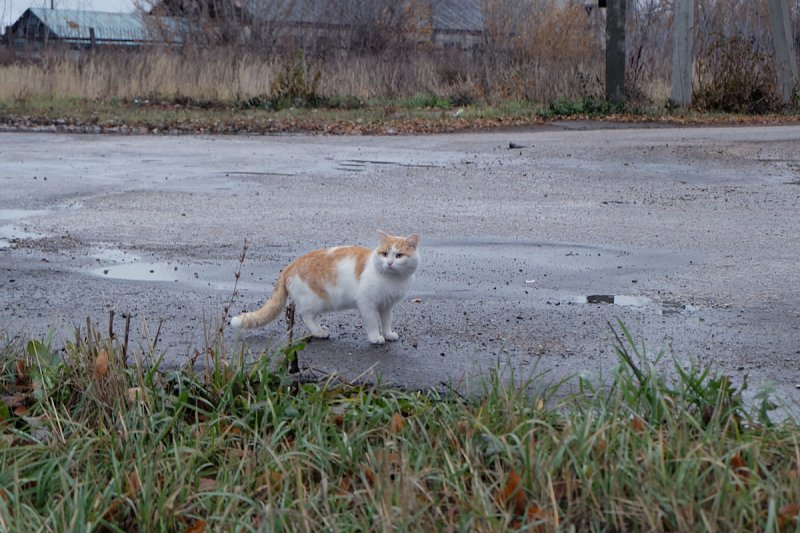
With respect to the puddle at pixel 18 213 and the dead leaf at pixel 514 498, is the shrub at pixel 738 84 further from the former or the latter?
the dead leaf at pixel 514 498

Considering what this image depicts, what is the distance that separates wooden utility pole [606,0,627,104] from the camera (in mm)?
22234

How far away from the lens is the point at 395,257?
5.45 m

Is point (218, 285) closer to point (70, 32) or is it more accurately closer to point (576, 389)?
point (576, 389)

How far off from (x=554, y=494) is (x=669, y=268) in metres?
4.54

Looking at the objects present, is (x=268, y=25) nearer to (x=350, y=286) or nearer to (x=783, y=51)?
(x=783, y=51)

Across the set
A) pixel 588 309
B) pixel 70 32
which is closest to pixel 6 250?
pixel 588 309

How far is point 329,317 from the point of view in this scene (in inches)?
247

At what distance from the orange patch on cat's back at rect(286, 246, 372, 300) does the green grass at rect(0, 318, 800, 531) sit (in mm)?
1278

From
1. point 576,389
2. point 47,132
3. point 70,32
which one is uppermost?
point 70,32

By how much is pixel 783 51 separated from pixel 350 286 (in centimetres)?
1979

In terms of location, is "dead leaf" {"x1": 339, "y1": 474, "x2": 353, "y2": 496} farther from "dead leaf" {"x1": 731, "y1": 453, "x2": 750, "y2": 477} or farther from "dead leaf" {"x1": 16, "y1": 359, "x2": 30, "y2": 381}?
"dead leaf" {"x1": 16, "y1": 359, "x2": 30, "y2": 381}

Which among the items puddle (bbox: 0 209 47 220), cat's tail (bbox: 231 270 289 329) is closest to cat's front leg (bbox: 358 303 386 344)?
cat's tail (bbox: 231 270 289 329)

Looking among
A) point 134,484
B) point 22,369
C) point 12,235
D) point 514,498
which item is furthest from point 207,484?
point 12,235

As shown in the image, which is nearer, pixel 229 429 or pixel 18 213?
pixel 229 429
